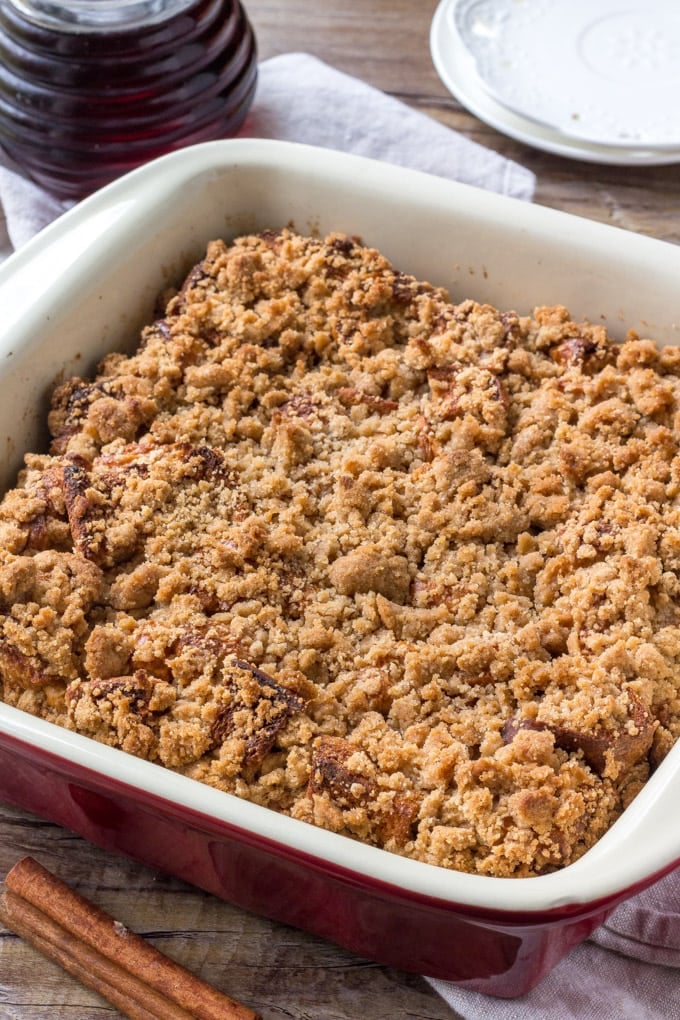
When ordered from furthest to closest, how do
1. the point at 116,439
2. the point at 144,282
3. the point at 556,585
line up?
the point at 144,282, the point at 116,439, the point at 556,585

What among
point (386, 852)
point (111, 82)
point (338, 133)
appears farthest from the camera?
point (338, 133)

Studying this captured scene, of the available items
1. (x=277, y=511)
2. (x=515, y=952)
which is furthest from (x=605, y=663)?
(x=277, y=511)

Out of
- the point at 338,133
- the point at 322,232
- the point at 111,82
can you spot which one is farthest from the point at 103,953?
the point at 338,133

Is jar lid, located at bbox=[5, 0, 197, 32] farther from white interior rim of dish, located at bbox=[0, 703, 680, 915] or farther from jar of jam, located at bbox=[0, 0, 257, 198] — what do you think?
white interior rim of dish, located at bbox=[0, 703, 680, 915]

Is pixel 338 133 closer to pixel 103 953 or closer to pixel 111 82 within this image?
pixel 111 82

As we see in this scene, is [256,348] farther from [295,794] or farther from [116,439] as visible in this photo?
[295,794]
